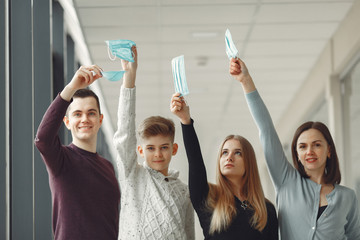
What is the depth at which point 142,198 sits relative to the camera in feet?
8.83

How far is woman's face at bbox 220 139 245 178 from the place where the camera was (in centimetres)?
280

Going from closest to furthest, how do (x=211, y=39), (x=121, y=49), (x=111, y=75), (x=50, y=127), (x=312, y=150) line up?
(x=50, y=127) → (x=111, y=75) → (x=121, y=49) → (x=312, y=150) → (x=211, y=39)

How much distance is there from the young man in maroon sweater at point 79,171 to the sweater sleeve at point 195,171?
35 cm

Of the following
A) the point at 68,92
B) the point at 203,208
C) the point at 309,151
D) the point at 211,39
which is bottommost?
the point at 203,208

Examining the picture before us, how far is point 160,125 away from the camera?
2.76 metres

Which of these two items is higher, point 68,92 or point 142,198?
point 68,92

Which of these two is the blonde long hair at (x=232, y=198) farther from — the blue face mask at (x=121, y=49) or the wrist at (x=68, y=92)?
the wrist at (x=68, y=92)

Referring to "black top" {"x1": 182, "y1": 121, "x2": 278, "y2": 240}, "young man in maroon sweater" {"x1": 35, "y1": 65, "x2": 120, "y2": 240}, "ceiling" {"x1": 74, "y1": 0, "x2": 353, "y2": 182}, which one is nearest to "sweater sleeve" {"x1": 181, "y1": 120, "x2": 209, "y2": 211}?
"black top" {"x1": 182, "y1": 121, "x2": 278, "y2": 240}

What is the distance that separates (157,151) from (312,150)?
75 centimetres

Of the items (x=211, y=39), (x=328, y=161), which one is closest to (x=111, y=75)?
(x=328, y=161)

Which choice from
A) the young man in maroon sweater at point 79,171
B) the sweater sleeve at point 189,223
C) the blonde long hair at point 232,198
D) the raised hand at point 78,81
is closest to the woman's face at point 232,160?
the blonde long hair at point 232,198

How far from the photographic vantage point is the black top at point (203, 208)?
266 cm

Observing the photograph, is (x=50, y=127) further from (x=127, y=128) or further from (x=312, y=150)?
(x=312, y=150)

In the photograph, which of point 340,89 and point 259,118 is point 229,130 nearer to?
point 340,89
